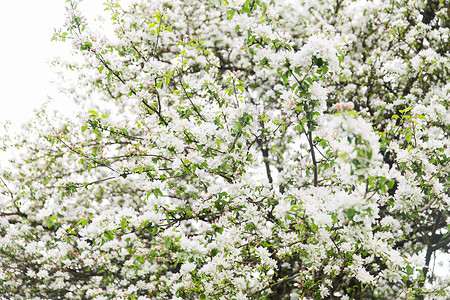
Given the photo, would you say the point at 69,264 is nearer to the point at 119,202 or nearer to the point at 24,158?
the point at 119,202

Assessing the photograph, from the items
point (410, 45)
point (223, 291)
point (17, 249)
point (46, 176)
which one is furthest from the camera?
point (46, 176)

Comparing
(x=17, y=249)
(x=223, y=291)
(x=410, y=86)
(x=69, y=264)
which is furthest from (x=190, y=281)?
(x=410, y=86)

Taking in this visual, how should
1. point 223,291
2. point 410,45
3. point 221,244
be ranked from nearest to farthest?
point 221,244
point 223,291
point 410,45

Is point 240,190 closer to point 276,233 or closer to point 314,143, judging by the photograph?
point 276,233

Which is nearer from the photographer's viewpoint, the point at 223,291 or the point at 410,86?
the point at 223,291

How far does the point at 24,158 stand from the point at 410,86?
8.88 metres

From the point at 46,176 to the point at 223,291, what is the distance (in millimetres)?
5712

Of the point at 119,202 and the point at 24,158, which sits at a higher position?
the point at 24,158

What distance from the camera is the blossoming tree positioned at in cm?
309

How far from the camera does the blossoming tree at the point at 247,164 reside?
309 cm

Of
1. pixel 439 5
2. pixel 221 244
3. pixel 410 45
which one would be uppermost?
pixel 439 5

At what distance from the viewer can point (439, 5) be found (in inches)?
256

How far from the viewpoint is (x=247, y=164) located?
13.0ft

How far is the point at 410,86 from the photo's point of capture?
6391mm
